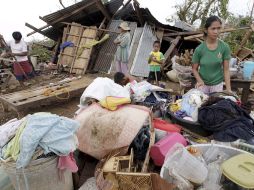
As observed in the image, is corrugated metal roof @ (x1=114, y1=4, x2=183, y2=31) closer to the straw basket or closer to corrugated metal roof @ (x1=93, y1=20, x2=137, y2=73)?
corrugated metal roof @ (x1=93, y1=20, x2=137, y2=73)

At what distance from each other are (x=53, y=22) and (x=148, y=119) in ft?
26.7

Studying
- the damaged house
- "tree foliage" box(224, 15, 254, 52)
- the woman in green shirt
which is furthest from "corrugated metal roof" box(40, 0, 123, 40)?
the woman in green shirt

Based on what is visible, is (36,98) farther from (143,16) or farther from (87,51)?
(143,16)

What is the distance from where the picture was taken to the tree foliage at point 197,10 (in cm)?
1573

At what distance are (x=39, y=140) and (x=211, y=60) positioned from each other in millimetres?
2427

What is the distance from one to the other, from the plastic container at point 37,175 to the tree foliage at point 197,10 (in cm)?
1449

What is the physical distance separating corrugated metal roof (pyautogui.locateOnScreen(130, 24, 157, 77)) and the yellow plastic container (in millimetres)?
6747

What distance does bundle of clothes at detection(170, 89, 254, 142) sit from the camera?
305cm

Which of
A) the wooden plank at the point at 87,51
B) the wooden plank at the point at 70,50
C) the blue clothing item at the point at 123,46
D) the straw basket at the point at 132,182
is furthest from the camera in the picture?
the wooden plank at the point at 70,50

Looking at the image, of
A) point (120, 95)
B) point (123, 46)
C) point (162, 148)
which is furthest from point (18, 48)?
point (162, 148)

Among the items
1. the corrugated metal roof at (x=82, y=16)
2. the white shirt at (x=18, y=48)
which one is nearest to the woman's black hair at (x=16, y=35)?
the white shirt at (x=18, y=48)

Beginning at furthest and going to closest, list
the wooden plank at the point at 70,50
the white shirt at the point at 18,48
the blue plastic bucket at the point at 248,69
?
1. the wooden plank at the point at 70,50
2. the white shirt at the point at 18,48
3. the blue plastic bucket at the point at 248,69

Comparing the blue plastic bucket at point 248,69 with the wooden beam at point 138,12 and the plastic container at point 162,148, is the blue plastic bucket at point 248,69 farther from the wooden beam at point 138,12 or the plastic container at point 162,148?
the wooden beam at point 138,12

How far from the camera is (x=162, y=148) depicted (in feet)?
9.75
